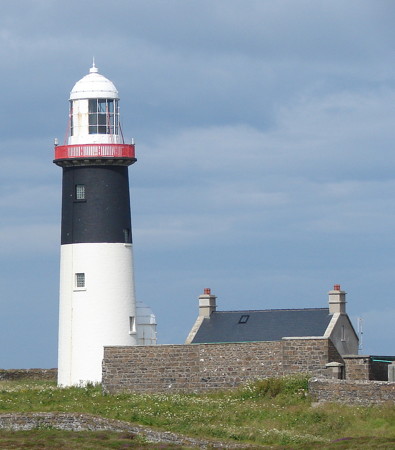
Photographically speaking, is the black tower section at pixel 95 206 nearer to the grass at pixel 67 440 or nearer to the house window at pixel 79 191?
the house window at pixel 79 191

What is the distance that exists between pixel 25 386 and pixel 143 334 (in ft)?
16.2

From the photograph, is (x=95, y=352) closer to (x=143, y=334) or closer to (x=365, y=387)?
(x=143, y=334)

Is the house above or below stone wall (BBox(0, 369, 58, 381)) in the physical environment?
→ above

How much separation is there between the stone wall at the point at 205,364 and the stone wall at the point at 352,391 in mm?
2046

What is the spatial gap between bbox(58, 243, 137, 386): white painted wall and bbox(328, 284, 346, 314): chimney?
24.5ft

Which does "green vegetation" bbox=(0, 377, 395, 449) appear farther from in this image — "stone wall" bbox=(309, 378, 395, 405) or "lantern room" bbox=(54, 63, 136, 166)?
"lantern room" bbox=(54, 63, 136, 166)

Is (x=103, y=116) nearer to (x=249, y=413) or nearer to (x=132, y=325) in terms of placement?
(x=132, y=325)

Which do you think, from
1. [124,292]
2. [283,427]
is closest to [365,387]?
[283,427]

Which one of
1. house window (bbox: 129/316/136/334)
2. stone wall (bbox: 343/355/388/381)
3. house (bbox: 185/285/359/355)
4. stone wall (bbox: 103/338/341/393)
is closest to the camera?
stone wall (bbox: 103/338/341/393)

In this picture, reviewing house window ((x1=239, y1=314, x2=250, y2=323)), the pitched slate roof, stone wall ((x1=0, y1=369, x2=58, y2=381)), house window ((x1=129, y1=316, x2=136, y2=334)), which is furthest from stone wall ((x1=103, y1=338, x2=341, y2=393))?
stone wall ((x1=0, y1=369, x2=58, y2=381))

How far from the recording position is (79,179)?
51.7 m

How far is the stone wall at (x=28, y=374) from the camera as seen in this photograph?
60.0m

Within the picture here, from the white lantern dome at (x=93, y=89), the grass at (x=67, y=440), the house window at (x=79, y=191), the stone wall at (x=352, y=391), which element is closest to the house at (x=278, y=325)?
the stone wall at (x=352, y=391)

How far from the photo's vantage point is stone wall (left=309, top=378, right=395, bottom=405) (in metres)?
43.9
